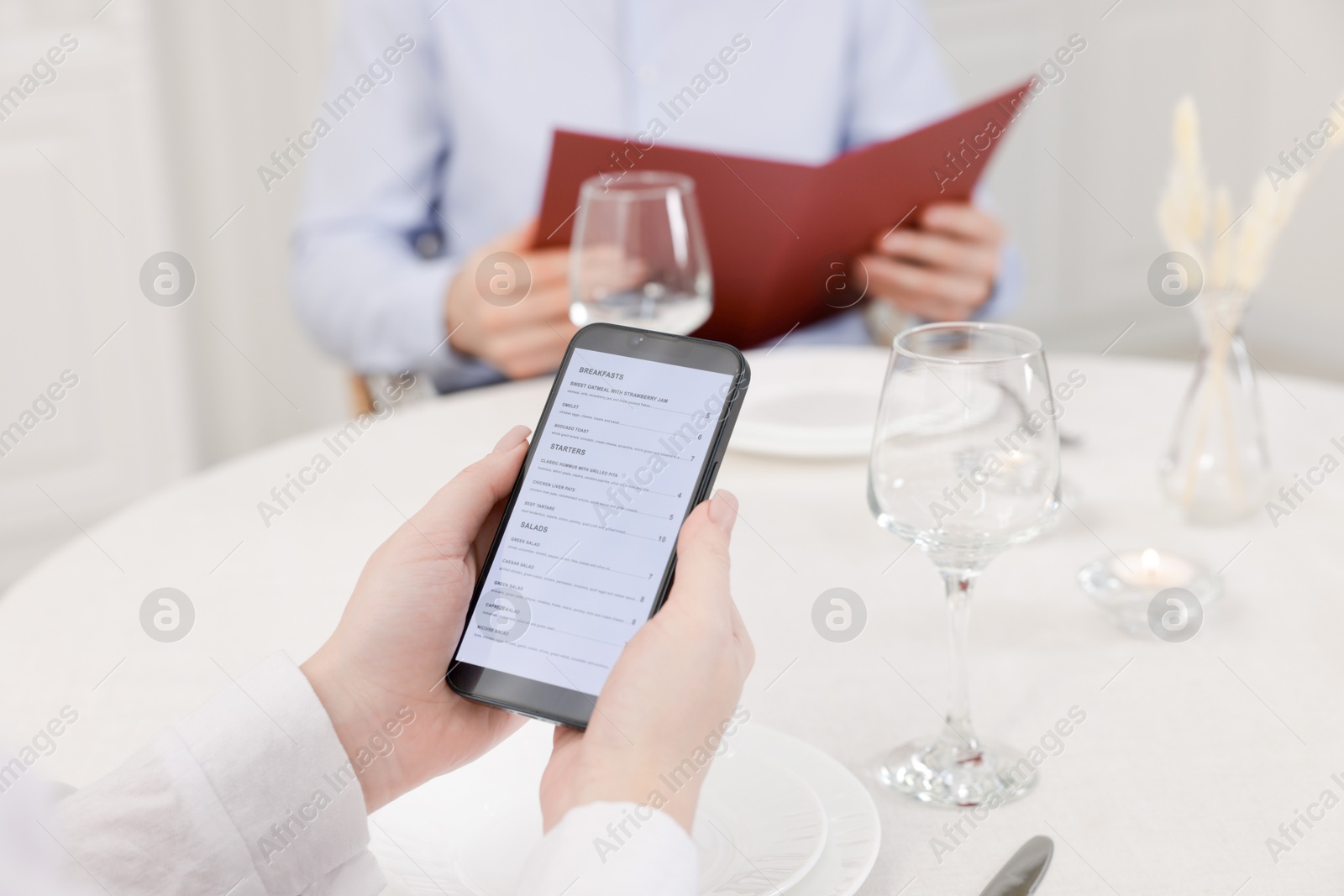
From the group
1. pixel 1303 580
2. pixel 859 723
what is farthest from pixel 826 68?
pixel 859 723

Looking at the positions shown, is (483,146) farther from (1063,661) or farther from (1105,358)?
(1063,661)

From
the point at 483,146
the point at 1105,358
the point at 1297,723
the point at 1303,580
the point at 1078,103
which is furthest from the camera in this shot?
the point at 1078,103

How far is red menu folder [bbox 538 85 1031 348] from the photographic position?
1187 millimetres

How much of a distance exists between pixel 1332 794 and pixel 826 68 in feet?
4.46

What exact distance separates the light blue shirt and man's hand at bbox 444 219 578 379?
0.61 feet

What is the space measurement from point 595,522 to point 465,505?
0.08 metres

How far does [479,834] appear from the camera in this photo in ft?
1.92

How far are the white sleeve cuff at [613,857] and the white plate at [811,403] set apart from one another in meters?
0.54

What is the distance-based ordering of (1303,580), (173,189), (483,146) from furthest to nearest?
1. (173,189)
2. (483,146)
3. (1303,580)

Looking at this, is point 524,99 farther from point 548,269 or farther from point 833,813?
point 833,813

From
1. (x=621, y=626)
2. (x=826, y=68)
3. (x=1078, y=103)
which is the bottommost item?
(x=1078, y=103)

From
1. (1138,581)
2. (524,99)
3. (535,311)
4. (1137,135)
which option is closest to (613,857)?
(1138,581)

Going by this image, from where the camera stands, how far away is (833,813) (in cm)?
59

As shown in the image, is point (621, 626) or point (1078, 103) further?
point (1078, 103)
